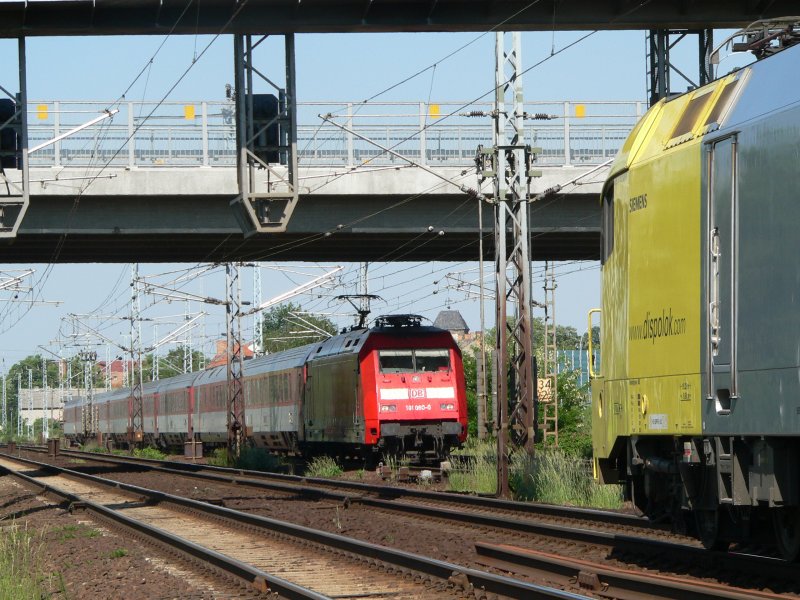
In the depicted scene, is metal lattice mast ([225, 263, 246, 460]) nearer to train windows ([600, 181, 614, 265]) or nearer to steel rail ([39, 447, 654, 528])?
steel rail ([39, 447, 654, 528])

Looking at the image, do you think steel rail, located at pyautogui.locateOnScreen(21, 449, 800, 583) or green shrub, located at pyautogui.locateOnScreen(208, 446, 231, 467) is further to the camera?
green shrub, located at pyautogui.locateOnScreen(208, 446, 231, 467)

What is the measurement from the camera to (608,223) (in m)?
12.6

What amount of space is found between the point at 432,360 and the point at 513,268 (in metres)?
6.87

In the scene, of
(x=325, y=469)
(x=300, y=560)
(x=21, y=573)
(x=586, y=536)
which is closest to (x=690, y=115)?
(x=586, y=536)

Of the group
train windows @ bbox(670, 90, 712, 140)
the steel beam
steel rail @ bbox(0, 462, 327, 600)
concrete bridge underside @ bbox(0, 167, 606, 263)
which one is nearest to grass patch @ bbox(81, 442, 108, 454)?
concrete bridge underside @ bbox(0, 167, 606, 263)

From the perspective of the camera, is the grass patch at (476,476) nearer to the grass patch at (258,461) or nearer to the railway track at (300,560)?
the railway track at (300,560)

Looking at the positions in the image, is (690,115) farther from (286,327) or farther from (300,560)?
(286,327)

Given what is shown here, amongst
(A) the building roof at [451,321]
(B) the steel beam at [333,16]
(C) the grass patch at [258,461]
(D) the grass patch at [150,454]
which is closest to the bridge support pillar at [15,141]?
(B) the steel beam at [333,16]

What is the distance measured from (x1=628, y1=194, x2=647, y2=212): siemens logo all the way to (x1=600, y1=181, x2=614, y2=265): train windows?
0.80m

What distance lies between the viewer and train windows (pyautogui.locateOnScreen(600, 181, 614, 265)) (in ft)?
40.9

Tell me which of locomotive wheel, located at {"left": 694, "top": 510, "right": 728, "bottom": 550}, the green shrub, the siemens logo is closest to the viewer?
locomotive wheel, located at {"left": 694, "top": 510, "right": 728, "bottom": 550}

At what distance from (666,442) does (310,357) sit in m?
26.5

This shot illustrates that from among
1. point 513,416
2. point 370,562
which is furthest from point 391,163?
point 370,562

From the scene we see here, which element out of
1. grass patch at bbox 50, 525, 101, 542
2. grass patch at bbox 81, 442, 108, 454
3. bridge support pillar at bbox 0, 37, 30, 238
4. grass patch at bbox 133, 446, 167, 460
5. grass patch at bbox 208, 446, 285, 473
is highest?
bridge support pillar at bbox 0, 37, 30, 238
